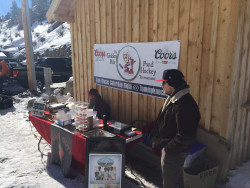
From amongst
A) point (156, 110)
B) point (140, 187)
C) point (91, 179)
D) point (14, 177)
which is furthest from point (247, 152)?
point (14, 177)

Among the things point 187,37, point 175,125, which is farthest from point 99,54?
point 175,125

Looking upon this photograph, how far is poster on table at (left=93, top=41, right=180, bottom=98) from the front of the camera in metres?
4.16

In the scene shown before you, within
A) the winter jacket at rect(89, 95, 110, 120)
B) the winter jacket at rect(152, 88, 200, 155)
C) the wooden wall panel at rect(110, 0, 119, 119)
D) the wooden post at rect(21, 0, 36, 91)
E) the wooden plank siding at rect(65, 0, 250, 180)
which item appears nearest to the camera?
the winter jacket at rect(152, 88, 200, 155)

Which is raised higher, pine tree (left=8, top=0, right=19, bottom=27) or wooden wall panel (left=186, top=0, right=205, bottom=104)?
pine tree (left=8, top=0, right=19, bottom=27)

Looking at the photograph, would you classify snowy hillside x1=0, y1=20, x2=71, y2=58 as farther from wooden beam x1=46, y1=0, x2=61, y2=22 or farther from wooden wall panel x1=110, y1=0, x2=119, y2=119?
wooden wall panel x1=110, y1=0, x2=119, y2=119

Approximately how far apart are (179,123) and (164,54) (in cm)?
206

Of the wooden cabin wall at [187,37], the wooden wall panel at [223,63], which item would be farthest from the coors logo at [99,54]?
the wooden wall panel at [223,63]

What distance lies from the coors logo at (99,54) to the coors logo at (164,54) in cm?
184

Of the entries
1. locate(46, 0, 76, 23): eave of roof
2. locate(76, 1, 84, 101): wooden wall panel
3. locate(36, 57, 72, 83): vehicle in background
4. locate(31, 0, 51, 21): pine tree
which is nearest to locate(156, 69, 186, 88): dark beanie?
locate(76, 1, 84, 101): wooden wall panel

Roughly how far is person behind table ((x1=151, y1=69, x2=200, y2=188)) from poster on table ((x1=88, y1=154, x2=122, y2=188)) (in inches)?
26.2

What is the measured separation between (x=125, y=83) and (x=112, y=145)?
223cm

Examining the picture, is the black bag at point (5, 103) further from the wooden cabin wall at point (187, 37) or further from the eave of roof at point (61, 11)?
the wooden cabin wall at point (187, 37)

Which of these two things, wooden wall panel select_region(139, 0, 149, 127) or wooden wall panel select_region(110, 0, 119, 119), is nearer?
wooden wall panel select_region(139, 0, 149, 127)

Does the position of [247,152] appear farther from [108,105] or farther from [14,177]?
[14,177]
